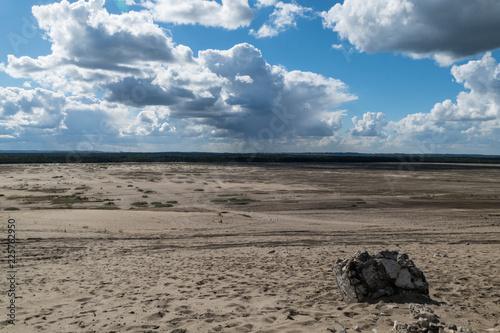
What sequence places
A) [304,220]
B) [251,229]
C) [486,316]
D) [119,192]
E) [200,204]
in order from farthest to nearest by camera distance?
[119,192], [200,204], [304,220], [251,229], [486,316]

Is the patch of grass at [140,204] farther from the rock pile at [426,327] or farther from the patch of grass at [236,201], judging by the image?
the rock pile at [426,327]

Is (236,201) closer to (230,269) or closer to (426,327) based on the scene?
(230,269)

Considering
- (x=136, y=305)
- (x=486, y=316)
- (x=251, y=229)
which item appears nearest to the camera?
(x=486, y=316)

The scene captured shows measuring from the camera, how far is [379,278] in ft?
24.3

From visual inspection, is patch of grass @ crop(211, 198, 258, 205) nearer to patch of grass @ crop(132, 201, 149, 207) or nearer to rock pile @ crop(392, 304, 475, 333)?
patch of grass @ crop(132, 201, 149, 207)

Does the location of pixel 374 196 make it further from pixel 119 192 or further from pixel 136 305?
pixel 136 305

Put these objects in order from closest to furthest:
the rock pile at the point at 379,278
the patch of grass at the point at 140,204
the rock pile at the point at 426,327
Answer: the rock pile at the point at 426,327 < the rock pile at the point at 379,278 < the patch of grass at the point at 140,204

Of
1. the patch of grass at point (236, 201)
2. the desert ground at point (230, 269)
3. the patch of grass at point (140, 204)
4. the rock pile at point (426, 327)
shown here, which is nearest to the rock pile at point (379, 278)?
the desert ground at point (230, 269)

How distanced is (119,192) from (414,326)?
39090 mm

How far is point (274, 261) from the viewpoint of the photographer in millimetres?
11695

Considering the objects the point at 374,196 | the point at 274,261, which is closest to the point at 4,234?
the point at 274,261

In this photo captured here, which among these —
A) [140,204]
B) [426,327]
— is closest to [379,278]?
[426,327]

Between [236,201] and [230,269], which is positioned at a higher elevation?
[230,269]

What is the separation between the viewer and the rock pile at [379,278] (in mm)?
7289
